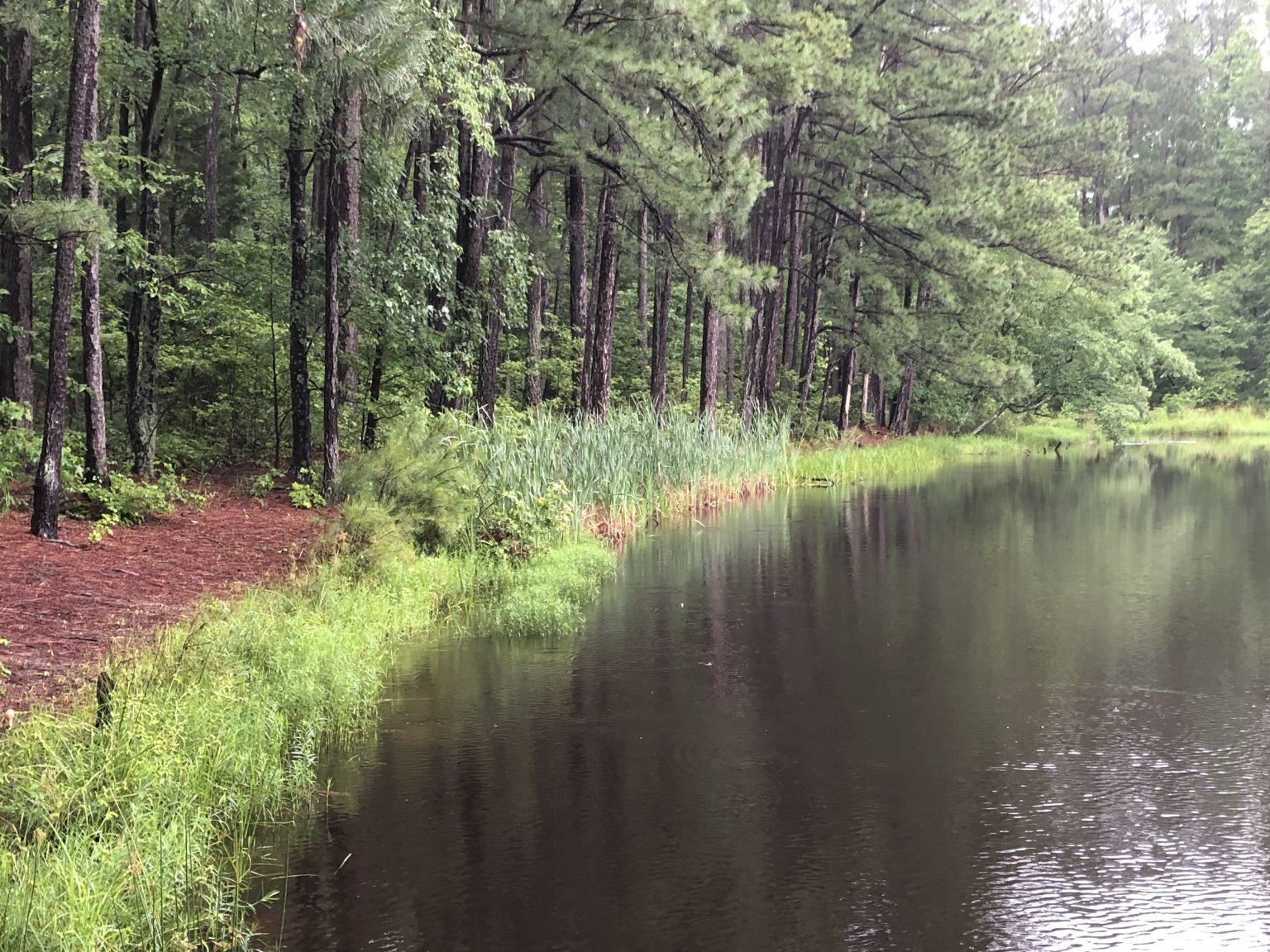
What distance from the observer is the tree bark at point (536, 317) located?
19.5m

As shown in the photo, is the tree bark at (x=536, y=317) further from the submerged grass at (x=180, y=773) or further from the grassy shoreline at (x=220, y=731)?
the submerged grass at (x=180, y=773)

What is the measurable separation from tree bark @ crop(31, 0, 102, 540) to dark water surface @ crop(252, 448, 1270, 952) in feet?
11.5

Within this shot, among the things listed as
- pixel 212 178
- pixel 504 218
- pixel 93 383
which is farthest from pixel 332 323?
pixel 212 178

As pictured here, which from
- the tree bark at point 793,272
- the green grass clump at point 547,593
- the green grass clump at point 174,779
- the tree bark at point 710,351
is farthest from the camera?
the tree bark at point 793,272

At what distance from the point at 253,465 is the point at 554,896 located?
12.5 meters

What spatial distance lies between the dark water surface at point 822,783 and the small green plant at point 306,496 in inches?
159

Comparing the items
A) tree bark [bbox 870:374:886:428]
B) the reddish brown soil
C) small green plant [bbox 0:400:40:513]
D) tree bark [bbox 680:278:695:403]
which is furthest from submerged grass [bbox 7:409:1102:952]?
tree bark [bbox 870:374:886:428]

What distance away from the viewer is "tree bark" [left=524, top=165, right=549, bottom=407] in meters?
19.5

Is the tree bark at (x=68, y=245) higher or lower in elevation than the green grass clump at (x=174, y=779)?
higher

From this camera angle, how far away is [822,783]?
17.1 feet

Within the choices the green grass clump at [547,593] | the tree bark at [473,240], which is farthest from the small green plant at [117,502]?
the tree bark at [473,240]

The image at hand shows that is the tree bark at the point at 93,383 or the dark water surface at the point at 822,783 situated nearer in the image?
the dark water surface at the point at 822,783

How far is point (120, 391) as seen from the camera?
17094 mm

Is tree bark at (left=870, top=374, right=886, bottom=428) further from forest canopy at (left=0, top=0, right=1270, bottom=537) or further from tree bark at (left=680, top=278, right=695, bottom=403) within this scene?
tree bark at (left=680, top=278, right=695, bottom=403)
